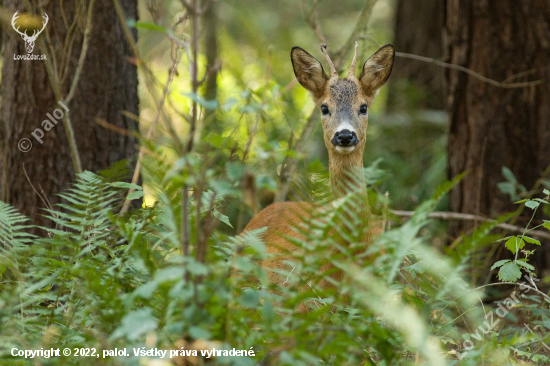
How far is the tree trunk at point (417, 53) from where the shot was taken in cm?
995

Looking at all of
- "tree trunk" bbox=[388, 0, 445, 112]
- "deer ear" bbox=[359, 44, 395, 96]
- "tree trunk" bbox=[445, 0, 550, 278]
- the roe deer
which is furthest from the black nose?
"tree trunk" bbox=[388, 0, 445, 112]

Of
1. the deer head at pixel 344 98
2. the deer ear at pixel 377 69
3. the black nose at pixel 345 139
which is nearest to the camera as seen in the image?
the black nose at pixel 345 139

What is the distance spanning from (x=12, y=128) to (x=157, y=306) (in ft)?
8.53

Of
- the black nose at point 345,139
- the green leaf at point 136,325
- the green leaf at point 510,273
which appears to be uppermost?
the black nose at point 345,139

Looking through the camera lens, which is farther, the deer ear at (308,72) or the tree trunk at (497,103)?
the tree trunk at (497,103)

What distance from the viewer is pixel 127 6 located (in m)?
4.61

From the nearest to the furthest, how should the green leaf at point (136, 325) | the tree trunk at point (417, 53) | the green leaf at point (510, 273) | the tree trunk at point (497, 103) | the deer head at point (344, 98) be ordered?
the green leaf at point (136, 325) → the green leaf at point (510, 273) → the deer head at point (344, 98) → the tree trunk at point (497, 103) → the tree trunk at point (417, 53)

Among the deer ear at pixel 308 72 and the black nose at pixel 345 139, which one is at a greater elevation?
the deer ear at pixel 308 72

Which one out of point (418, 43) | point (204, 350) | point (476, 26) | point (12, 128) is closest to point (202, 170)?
point (204, 350)

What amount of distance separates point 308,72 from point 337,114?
0.58 metres

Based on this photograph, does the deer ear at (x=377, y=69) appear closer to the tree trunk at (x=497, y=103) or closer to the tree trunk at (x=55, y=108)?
the tree trunk at (x=497, y=103)

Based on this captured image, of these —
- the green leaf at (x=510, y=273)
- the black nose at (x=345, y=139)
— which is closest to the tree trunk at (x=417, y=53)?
the black nose at (x=345, y=139)

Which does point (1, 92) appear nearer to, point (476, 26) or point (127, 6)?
point (127, 6)

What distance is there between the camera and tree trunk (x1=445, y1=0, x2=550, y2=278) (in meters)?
5.48
